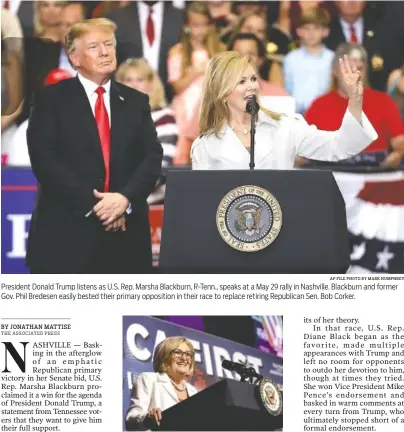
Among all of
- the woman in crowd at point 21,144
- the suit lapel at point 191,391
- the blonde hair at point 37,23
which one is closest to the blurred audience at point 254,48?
the woman in crowd at point 21,144

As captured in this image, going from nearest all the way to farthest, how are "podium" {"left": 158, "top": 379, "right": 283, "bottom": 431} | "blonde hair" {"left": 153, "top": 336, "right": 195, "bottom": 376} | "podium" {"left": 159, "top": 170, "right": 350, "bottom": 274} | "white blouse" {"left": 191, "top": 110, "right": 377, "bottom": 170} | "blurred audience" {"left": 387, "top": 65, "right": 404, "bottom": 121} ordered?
"podium" {"left": 159, "top": 170, "right": 350, "bottom": 274} → "white blouse" {"left": 191, "top": 110, "right": 377, "bottom": 170} → "podium" {"left": 158, "top": 379, "right": 283, "bottom": 431} → "blonde hair" {"left": 153, "top": 336, "right": 195, "bottom": 376} → "blurred audience" {"left": 387, "top": 65, "right": 404, "bottom": 121}

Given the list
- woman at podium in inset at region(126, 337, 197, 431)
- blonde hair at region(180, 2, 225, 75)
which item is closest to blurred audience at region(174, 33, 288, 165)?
blonde hair at region(180, 2, 225, 75)

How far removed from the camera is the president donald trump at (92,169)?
424 cm

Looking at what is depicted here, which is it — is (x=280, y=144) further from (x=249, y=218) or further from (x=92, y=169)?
(x=92, y=169)

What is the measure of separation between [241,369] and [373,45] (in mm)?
2275

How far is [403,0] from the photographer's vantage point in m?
5.54

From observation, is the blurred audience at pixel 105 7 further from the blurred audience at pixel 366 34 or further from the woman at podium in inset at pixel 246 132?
the woman at podium in inset at pixel 246 132

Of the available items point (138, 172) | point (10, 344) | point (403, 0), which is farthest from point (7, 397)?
point (403, 0)

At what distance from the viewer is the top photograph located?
3479 mm

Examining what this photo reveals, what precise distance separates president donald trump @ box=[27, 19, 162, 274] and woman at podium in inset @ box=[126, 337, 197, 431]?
439 millimetres

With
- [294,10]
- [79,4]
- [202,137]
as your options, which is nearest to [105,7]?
[79,4]

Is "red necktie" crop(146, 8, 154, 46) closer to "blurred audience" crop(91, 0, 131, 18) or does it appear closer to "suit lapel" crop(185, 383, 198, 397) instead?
"blurred audience" crop(91, 0, 131, 18)

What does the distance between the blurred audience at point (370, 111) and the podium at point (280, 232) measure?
1610 mm

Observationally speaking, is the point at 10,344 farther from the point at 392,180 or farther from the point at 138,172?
the point at 392,180
